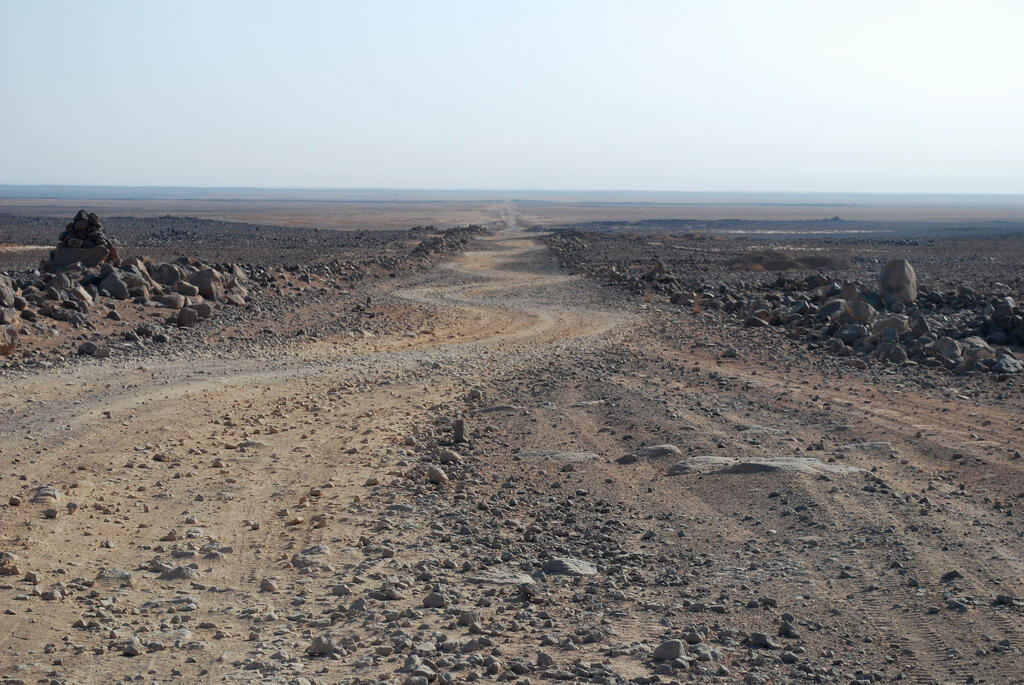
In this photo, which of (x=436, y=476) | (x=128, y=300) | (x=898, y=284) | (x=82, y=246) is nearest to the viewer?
(x=436, y=476)

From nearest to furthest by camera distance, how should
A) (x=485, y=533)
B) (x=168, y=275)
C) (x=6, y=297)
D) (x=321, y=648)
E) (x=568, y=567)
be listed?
(x=321, y=648), (x=568, y=567), (x=485, y=533), (x=6, y=297), (x=168, y=275)

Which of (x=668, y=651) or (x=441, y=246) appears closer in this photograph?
(x=668, y=651)

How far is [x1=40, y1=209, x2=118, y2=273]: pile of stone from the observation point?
84.6 ft

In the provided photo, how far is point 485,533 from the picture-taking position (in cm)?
789

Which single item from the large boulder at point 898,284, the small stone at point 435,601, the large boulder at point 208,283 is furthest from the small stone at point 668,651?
the large boulder at point 898,284

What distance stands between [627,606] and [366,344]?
45.4ft

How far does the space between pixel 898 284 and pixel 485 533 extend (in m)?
20.1

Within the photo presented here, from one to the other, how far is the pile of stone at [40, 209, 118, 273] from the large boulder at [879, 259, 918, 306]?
20663mm

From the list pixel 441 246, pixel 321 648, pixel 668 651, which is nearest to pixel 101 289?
pixel 321 648

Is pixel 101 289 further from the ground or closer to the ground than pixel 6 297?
closer to the ground

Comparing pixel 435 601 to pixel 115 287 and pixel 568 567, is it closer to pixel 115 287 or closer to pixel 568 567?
pixel 568 567

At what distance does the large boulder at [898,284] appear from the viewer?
24688 mm

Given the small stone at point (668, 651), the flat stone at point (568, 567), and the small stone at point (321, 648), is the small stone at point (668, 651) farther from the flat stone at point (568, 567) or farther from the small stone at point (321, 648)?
the small stone at point (321, 648)

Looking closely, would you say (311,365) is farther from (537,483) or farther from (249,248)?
(249,248)
